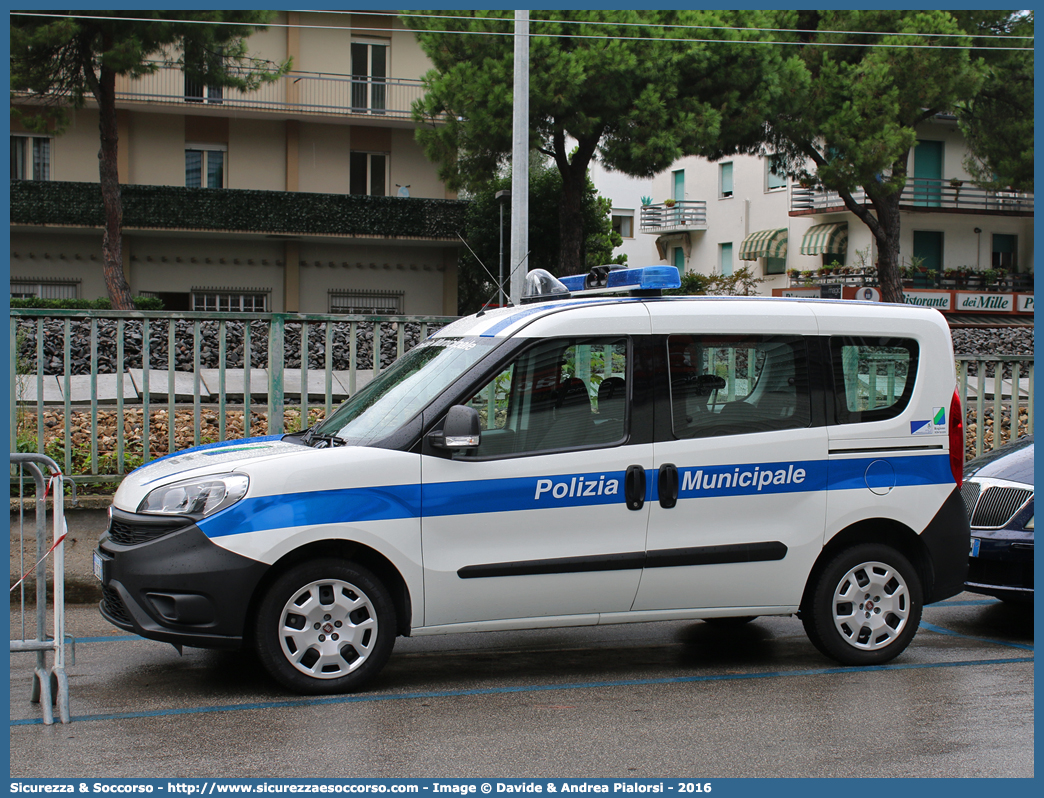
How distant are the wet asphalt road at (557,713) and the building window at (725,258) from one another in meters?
42.6

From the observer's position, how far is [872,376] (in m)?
6.22

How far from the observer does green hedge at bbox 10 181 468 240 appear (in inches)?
1128

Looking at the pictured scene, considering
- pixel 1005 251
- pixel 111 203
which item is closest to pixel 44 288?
pixel 111 203

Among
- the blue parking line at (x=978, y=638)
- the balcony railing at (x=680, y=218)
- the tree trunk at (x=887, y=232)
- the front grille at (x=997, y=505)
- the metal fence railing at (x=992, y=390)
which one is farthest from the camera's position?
the balcony railing at (x=680, y=218)

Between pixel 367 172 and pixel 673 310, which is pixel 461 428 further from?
pixel 367 172

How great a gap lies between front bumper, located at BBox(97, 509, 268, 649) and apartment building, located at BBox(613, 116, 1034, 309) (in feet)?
118

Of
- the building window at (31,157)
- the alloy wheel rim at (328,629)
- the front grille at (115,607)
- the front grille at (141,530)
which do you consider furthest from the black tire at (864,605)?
the building window at (31,157)

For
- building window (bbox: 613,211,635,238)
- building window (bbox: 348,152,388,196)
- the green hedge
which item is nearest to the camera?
the green hedge

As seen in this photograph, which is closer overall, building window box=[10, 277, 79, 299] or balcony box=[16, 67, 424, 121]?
building window box=[10, 277, 79, 299]

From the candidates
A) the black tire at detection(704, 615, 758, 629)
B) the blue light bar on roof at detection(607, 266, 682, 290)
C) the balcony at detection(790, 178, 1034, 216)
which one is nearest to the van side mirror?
the blue light bar on roof at detection(607, 266, 682, 290)

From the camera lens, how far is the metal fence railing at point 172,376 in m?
8.39

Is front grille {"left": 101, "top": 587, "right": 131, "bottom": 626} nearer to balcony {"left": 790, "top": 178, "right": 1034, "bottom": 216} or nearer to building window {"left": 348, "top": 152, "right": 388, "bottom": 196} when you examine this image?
building window {"left": 348, "top": 152, "right": 388, "bottom": 196}

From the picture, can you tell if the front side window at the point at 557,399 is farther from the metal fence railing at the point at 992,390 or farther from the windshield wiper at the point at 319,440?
the metal fence railing at the point at 992,390

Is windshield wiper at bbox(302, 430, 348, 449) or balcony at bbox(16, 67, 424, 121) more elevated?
balcony at bbox(16, 67, 424, 121)
